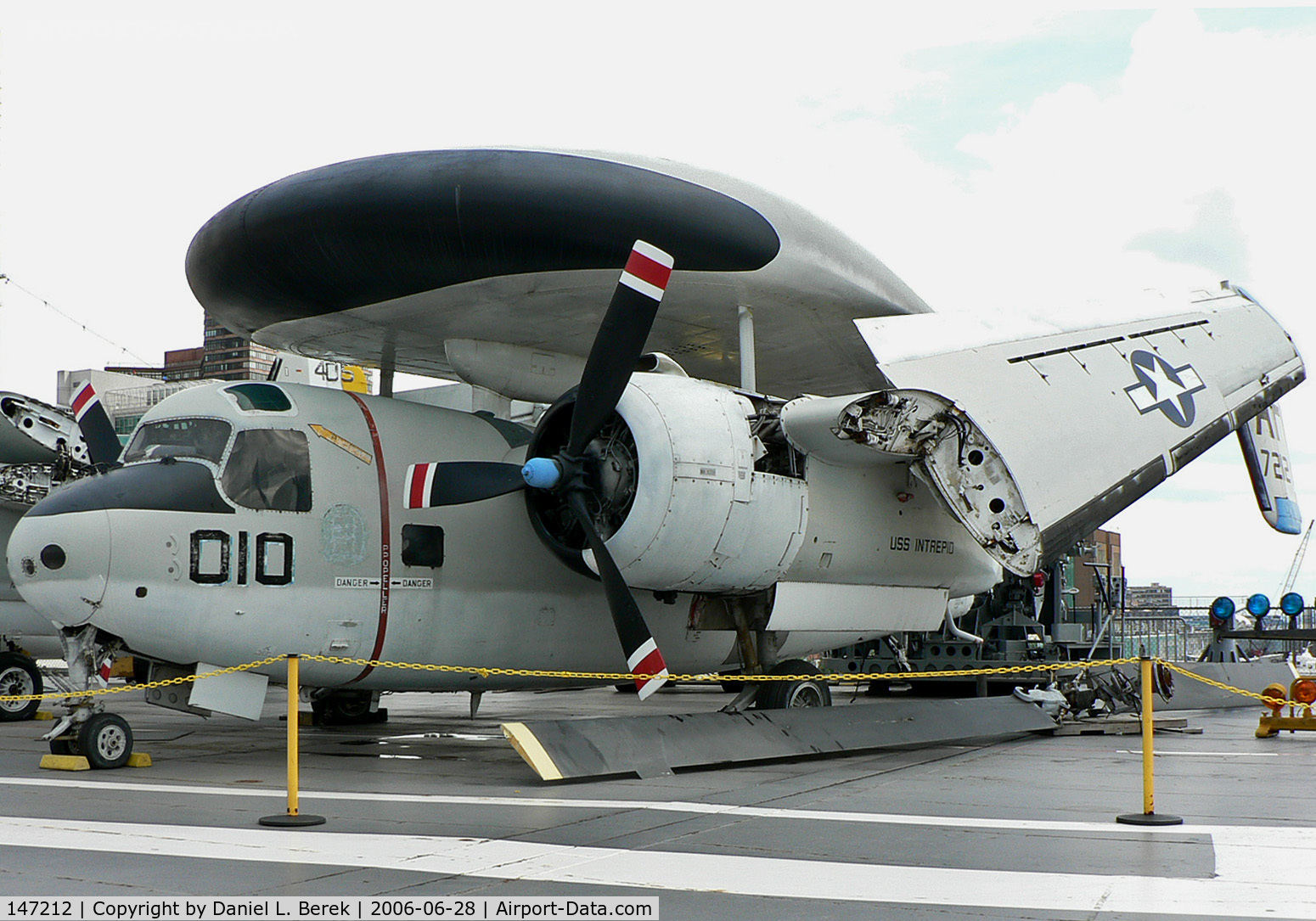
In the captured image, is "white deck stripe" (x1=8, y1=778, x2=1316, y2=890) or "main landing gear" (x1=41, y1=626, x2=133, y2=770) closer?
"white deck stripe" (x1=8, y1=778, x2=1316, y2=890)

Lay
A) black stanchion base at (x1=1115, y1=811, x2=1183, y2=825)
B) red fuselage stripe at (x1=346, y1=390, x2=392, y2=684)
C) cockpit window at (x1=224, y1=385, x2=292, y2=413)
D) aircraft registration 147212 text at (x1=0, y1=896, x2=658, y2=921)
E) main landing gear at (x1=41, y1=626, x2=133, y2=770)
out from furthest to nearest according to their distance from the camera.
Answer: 1. red fuselage stripe at (x1=346, y1=390, x2=392, y2=684)
2. cockpit window at (x1=224, y1=385, x2=292, y2=413)
3. main landing gear at (x1=41, y1=626, x2=133, y2=770)
4. black stanchion base at (x1=1115, y1=811, x2=1183, y2=825)
5. aircraft registration 147212 text at (x1=0, y1=896, x2=658, y2=921)

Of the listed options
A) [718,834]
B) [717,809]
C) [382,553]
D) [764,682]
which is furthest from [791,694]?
[718,834]

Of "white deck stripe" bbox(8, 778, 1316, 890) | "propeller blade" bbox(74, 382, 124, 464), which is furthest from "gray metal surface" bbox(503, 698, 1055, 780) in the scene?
"propeller blade" bbox(74, 382, 124, 464)

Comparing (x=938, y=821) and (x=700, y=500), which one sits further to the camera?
(x=700, y=500)

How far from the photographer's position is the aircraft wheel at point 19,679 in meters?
17.5

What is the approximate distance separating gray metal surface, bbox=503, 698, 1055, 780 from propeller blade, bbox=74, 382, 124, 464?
18.2 ft

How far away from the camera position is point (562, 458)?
1138 cm

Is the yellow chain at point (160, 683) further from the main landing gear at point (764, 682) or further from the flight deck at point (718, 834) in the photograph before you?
the main landing gear at point (764, 682)

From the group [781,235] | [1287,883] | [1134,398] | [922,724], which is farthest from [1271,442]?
[1287,883]

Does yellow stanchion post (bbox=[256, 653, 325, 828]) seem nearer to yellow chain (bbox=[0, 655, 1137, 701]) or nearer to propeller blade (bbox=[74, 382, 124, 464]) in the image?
yellow chain (bbox=[0, 655, 1137, 701])

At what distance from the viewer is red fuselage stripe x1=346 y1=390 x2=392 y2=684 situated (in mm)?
11547

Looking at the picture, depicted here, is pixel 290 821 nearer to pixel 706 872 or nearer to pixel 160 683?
pixel 706 872

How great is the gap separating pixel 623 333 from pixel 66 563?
544cm

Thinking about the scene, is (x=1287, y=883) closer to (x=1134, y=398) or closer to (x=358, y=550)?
(x=358, y=550)
